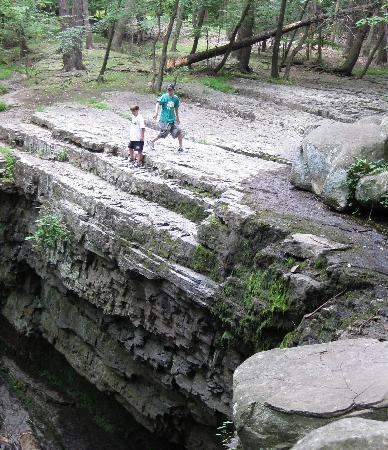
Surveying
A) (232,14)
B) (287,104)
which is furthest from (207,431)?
(232,14)

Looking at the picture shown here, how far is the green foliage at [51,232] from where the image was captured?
10.7 metres

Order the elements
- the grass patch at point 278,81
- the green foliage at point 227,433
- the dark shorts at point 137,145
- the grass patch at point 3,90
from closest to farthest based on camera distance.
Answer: the green foliage at point 227,433 → the dark shorts at point 137,145 → the grass patch at point 3,90 → the grass patch at point 278,81

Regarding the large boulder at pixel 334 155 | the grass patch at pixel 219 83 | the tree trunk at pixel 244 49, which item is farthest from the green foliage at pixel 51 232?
the tree trunk at pixel 244 49

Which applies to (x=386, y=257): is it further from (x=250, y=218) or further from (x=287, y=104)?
(x=287, y=104)

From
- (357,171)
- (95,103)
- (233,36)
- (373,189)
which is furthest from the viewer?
(233,36)

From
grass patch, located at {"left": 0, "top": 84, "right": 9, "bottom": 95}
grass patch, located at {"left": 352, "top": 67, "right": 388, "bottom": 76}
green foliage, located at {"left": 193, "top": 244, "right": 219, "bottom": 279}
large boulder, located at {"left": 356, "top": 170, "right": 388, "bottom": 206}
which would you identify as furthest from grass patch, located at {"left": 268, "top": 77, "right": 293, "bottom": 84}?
green foliage, located at {"left": 193, "top": 244, "right": 219, "bottom": 279}

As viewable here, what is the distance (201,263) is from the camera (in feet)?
28.0

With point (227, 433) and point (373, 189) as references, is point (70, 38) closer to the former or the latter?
point (373, 189)

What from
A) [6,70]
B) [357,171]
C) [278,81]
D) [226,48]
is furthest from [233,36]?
[357,171]

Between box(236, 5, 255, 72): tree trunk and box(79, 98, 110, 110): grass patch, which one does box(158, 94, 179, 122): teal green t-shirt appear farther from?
box(236, 5, 255, 72): tree trunk

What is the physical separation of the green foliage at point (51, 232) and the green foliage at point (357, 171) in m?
5.49

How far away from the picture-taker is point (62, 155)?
12.9m

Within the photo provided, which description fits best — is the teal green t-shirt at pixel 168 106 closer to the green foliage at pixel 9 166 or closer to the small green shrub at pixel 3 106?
the green foliage at pixel 9 166

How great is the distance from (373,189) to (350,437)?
5727mm
